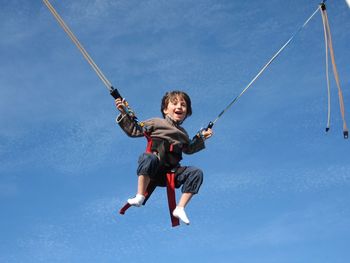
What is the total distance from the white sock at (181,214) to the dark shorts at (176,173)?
359 millimetres

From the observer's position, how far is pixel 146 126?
→ 34.9ft

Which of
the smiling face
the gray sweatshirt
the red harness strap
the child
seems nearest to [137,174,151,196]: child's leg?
the child

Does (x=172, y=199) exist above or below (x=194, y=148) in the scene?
below

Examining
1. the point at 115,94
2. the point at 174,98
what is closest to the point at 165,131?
the point at 174,98

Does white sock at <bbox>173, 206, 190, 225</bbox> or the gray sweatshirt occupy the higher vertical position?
the gray sweatshirt

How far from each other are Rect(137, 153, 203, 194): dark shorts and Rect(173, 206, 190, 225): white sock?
1.18ft

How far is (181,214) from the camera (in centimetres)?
1012

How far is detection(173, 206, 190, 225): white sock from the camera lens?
33.0 feet

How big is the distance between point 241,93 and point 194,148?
1.26m

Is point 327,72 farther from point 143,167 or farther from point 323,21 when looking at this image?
point 143,167

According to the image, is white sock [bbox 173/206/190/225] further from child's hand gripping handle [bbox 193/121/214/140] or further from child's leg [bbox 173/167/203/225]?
child's hand gripping handle [bbox 193/121/214/140]

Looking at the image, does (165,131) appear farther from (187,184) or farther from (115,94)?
(115,94)

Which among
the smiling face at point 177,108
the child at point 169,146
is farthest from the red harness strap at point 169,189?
the smiling face at point 177,108

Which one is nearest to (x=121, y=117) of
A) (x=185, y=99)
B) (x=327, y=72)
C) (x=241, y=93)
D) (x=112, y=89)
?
(x=112, y=89)
